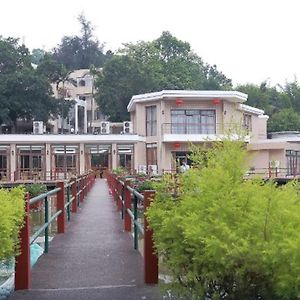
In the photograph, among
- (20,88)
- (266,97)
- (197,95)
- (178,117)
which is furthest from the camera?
(266,97)

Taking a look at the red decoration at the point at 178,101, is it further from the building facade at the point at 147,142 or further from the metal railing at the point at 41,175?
the metal railing at the point at 41,175

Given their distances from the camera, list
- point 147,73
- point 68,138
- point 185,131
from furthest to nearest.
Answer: point 147,73, point 68,138, point 185,131

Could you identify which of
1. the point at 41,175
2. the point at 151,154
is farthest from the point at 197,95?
the point at 41,175

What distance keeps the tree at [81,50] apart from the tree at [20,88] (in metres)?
24.2

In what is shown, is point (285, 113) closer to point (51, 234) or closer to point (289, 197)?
point (51, 234)

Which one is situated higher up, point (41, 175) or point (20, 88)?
point (20, 88)

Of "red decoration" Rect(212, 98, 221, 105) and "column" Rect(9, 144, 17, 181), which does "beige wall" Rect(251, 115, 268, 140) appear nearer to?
"red decoration" Rect(212, 98, 221, 105)

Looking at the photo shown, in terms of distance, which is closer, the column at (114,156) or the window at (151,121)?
the window at (151,121)

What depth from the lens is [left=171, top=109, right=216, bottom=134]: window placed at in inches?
1609

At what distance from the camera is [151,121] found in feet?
138

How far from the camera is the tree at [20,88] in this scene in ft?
166

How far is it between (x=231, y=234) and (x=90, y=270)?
336cm

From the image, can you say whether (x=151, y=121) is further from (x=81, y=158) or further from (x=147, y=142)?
(x=81, y=158)

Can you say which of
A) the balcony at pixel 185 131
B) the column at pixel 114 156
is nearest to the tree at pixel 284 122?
the balcony at pixel 185 131
